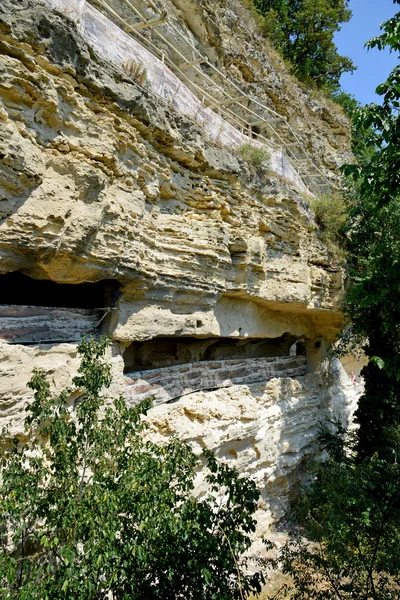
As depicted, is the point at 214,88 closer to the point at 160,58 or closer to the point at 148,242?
the point at 160,58

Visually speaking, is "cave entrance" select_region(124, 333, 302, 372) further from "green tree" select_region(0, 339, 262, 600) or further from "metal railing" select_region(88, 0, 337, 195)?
"metal railing" select_region(88, 0, 337, 195)

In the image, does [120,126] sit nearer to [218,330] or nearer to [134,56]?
[134,56]

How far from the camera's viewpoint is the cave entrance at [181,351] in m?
6.59

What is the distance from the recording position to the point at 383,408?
8.17 metres

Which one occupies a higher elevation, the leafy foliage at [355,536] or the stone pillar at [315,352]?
→ the stone pillar at [315,352]

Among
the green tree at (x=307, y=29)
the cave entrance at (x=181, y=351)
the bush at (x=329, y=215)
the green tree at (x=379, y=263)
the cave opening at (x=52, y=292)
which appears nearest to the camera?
the green tree at (x=379, y=263)

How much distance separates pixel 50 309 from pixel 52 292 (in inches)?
43.1

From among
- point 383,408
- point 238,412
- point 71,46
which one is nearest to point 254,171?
point 71,46

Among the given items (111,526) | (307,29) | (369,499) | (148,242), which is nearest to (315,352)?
(369,499)

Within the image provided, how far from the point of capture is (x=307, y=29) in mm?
16391

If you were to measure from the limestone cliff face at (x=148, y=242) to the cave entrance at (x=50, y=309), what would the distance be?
0.09 ft

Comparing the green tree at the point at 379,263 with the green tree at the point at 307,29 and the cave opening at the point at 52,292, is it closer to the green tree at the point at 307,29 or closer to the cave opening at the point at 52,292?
the cave opening at the point at 52,292

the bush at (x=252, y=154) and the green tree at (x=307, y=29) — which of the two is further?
the green tree at (x=307, y=29)

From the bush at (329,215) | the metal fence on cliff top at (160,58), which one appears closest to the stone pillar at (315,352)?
the bush at (329,215)
